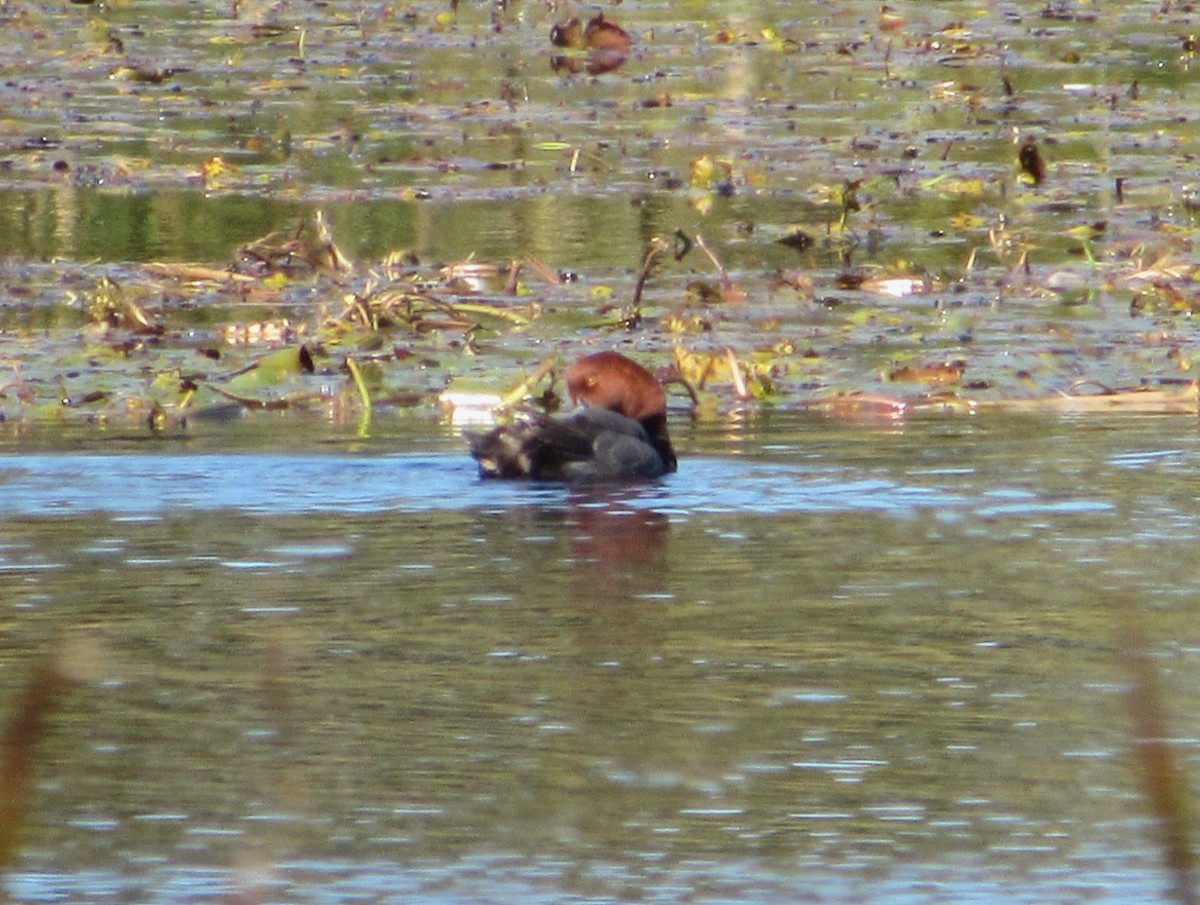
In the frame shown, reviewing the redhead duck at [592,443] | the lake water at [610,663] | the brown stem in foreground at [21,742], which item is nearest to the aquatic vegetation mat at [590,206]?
the redhead duck at [592,443]

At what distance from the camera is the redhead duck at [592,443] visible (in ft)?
28.1

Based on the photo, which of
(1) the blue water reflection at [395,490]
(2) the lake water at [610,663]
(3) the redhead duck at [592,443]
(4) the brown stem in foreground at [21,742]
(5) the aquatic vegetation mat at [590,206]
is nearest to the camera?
(4) the brown stem in foreground at [21,742]

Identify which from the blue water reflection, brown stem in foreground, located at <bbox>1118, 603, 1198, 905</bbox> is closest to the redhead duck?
the blue water reflection

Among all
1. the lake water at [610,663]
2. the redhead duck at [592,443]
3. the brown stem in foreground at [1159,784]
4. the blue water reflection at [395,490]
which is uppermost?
the brown stem in foreground at [1159,784]

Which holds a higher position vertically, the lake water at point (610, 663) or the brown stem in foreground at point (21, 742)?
the brown stem in foreground at point (21, 742)

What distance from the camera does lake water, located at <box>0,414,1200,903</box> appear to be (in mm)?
4770

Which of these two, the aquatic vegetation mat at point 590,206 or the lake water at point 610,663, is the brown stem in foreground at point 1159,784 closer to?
the lake water at point 610,663

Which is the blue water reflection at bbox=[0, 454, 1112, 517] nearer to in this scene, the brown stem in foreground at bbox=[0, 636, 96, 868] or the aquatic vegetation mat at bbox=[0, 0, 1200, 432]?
the aquatic vegetation mat at bbox=[0, 0, 1200, 432]

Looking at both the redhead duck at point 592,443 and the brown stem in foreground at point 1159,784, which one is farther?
the redhead duck at point 592,443

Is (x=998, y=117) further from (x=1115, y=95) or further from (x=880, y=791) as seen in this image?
(x=880, y=791)

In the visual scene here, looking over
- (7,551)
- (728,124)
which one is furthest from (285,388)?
(728,124)

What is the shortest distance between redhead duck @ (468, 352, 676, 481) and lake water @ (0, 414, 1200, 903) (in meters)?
0.09

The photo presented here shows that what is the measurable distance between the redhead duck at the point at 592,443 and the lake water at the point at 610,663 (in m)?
0.09

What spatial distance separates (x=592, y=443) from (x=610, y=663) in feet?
8.27
